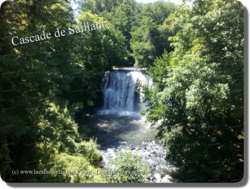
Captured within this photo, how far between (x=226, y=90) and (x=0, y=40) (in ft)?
15.1

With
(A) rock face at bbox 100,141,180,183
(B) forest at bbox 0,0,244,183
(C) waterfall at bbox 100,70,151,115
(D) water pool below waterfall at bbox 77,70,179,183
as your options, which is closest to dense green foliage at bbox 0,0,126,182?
(B) forest at bbox 0,0,244,183

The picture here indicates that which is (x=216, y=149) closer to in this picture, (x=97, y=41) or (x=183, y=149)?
(x=183, y=149)

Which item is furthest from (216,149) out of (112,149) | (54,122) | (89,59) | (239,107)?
(89,59)

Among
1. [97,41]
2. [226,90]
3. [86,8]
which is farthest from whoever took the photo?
[97,41]

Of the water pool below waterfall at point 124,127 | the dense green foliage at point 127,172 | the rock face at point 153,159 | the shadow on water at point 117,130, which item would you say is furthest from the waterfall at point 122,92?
the dense green foliage at point 127,172

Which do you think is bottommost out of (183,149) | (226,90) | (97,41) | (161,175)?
(161,175)

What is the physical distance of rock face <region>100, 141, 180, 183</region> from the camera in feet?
20.0

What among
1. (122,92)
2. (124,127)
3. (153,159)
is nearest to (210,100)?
(153,159)

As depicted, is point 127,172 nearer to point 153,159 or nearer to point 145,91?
point 153,159

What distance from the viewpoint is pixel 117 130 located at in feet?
36.9

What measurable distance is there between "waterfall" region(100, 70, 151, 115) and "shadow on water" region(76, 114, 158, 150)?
5.71 feet

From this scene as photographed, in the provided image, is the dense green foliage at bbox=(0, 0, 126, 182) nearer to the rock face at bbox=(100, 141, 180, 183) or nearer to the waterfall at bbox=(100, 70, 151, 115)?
the rock face at bbox=(100, 141, 180, 183)

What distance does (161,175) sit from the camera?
632 centimetres

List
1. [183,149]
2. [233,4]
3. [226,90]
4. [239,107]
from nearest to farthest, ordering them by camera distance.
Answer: [239,107], [226,90], [233,4], [183,149]
